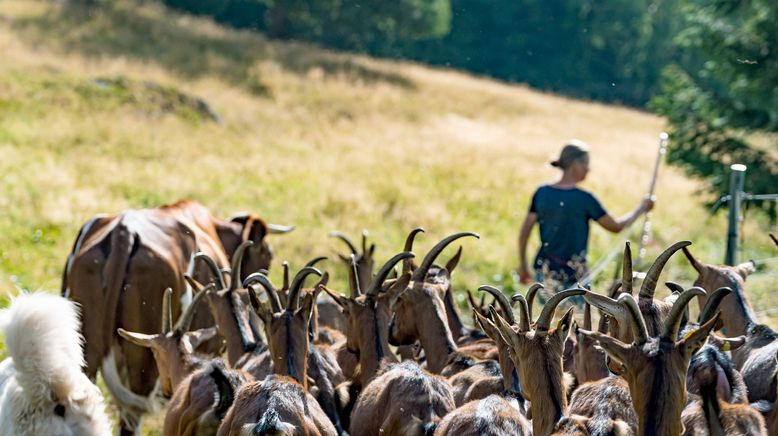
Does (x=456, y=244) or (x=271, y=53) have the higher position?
(x=271, y=53)

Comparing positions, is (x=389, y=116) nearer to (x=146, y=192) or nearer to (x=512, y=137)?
(x=512, y=137)

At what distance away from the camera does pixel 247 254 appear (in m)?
11.3

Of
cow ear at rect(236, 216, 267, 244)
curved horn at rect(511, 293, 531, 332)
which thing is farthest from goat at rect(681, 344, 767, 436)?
cow ear at rect(236, 216, 267, 244)

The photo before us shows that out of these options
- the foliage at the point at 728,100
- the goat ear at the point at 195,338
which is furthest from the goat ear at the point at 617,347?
the foliage at the point at 728,100

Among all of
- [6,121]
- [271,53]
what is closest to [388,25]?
[271,53]

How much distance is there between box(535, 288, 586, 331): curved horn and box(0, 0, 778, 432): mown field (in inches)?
263

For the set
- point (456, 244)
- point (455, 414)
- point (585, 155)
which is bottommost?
point (456, 244)

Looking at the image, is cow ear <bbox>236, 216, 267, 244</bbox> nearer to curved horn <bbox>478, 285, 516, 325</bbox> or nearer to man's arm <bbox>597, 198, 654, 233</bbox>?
man's arm <bbox>597, 198, 654, 233</bbox>

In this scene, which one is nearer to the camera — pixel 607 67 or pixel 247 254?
pixel 247 254

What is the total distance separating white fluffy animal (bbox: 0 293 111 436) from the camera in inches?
220

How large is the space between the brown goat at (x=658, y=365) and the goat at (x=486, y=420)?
67 cm

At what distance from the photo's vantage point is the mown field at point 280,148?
683 inches

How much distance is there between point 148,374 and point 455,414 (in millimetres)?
4055

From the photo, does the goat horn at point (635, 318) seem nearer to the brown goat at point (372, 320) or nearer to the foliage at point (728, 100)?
the brown goat at point (372, 320)
